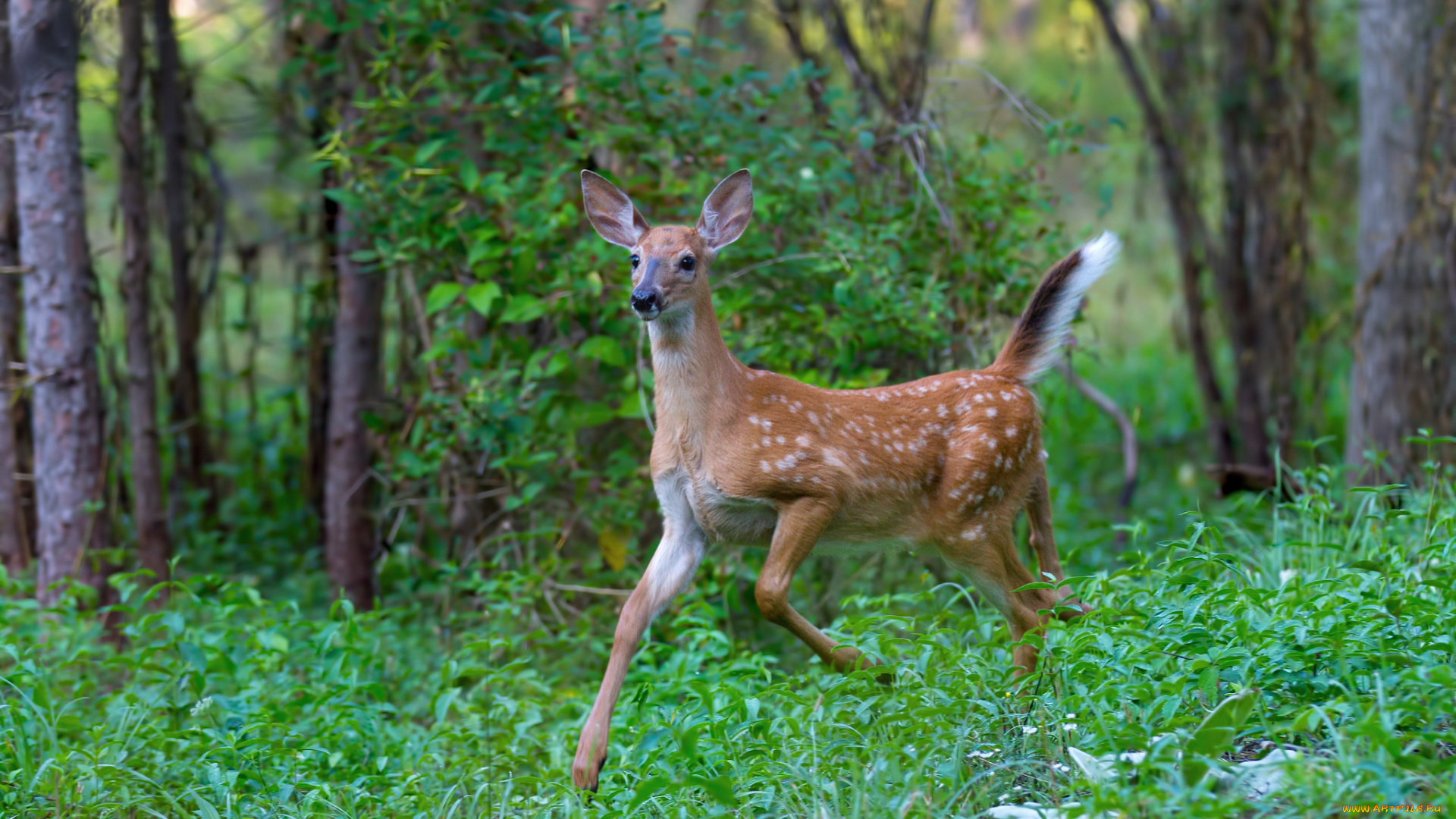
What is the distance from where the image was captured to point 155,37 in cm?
716

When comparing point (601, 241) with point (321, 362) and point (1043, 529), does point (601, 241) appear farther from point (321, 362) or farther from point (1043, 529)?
point (321, 362)

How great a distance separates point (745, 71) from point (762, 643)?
8.68 feet

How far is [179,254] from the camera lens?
7582 millimetres

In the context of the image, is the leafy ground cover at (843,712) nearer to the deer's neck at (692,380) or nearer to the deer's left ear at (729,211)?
the deer's neck at (692,380)

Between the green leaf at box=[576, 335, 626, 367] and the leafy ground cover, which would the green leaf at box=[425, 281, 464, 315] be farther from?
the leafy ground cover

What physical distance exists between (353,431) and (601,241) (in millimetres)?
2320

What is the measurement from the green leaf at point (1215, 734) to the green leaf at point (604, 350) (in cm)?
321

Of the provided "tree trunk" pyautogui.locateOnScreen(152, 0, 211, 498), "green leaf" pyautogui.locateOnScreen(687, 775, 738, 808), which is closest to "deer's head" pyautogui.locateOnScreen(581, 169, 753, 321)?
"green leaf" pyautogui.locateOnScreen(687, 775, 738, 808)

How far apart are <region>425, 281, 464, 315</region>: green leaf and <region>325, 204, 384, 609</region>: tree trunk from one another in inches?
57.1

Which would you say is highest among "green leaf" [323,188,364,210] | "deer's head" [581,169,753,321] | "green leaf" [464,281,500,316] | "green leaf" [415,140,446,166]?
"green leaf" [415,140,446,166]

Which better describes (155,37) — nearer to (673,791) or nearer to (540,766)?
(540,766)

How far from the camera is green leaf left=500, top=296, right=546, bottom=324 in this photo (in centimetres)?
560

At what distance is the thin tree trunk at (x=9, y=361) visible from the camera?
6.21 m

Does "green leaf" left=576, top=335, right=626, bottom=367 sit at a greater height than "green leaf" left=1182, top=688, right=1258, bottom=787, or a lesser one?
greater
